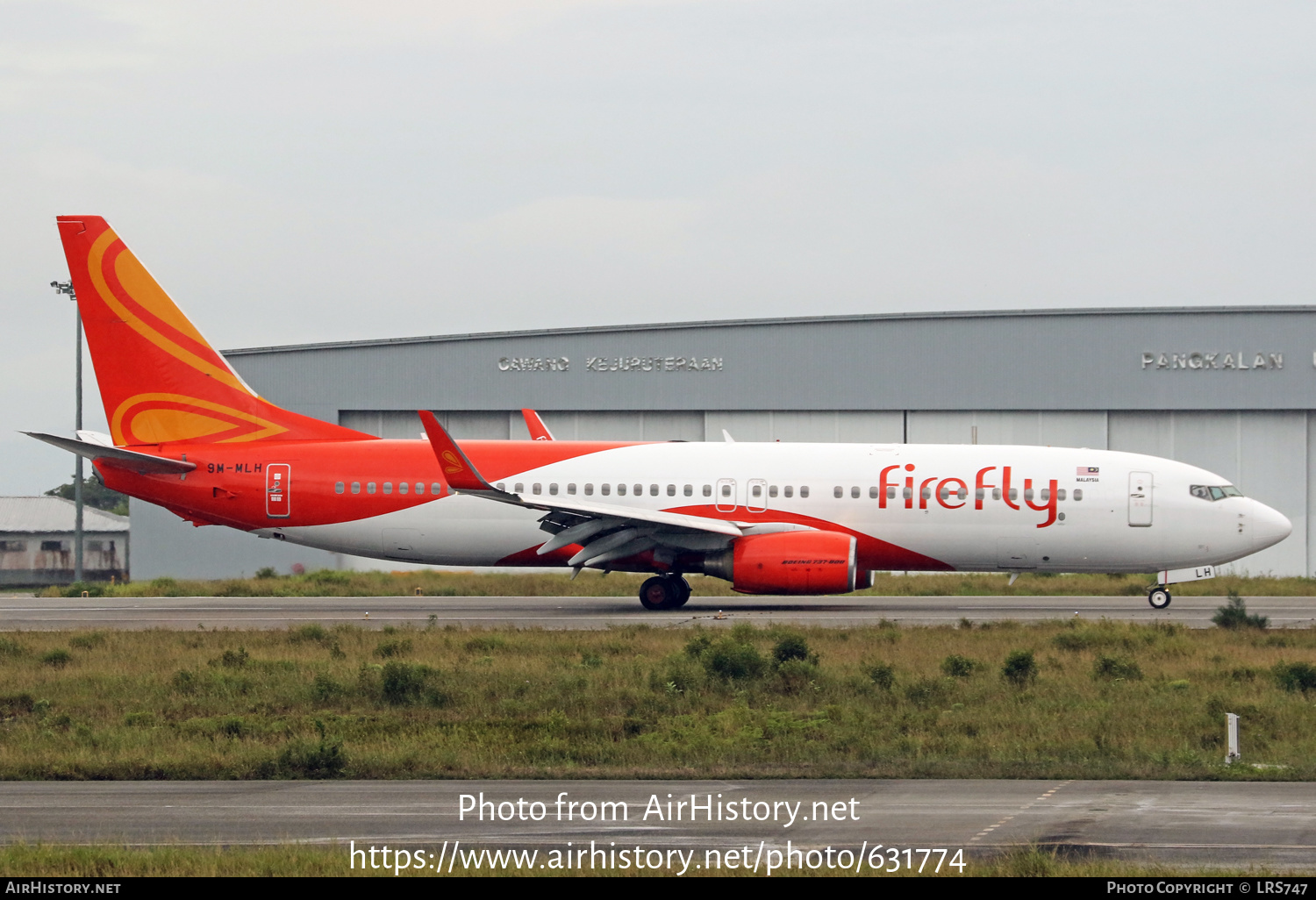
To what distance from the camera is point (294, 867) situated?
29.5 ft

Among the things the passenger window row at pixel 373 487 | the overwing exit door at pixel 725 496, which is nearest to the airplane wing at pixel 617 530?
the overwing exit door at pixel 725 496

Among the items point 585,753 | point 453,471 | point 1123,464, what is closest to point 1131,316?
point 1123,464

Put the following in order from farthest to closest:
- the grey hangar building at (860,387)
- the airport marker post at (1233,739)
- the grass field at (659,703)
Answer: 1. the grey hangar building at (860,387)
2. the grass field at (659,703)
3. the airport marker post at (1233,739)

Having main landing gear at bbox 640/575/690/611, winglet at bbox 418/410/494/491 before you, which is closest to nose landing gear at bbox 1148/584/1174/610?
main landing gear at bbox 640/575/690/611

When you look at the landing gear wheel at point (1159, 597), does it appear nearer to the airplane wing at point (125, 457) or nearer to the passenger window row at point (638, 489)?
the passenger window row at point (638, 489)

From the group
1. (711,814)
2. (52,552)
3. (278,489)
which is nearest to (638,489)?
(278,489)

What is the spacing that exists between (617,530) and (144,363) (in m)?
11.8

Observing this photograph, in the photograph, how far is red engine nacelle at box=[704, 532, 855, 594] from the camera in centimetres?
2761

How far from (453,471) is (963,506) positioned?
10.8m

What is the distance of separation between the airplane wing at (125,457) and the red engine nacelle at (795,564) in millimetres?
12636

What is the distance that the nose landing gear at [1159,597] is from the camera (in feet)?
97.8

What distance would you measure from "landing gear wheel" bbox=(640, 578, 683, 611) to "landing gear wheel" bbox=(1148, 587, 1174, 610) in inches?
410
